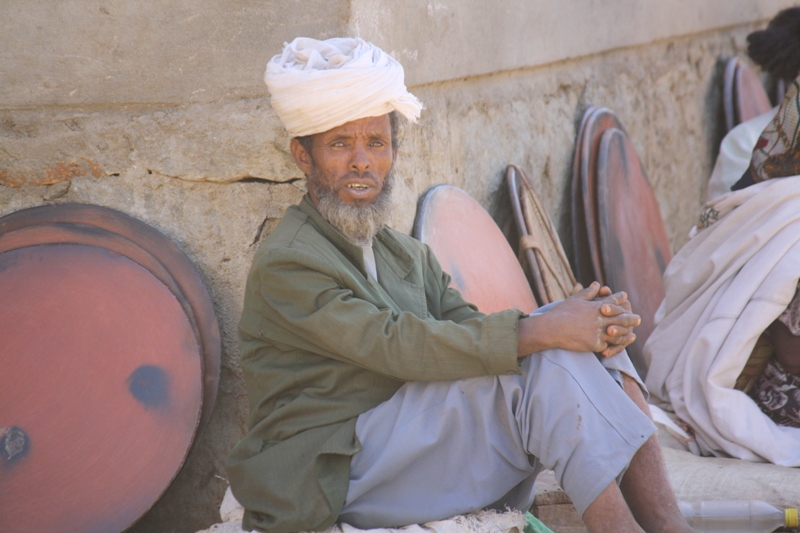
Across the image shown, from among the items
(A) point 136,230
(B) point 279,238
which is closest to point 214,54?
(A) point 136,230

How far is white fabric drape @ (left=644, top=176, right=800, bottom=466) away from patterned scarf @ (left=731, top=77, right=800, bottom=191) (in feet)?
0.20

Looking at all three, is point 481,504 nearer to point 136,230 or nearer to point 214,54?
point 136,230

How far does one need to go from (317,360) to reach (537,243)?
1.80 meters

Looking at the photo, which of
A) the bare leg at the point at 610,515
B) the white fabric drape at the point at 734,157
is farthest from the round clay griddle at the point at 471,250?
the white fabric drape at the point at 734,157

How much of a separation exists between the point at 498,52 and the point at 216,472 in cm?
214

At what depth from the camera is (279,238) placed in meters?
2.45

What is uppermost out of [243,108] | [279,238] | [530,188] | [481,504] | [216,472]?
[243,108]

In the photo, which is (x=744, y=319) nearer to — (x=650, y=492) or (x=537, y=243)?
(x=537, y=243)

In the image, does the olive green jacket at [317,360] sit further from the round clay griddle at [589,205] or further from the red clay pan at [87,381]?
the round clay griddle at [589,205]

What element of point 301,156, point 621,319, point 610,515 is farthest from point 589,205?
point 610,515

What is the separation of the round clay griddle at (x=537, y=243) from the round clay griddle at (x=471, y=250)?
0.25 feet

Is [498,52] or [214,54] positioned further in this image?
[498,52]

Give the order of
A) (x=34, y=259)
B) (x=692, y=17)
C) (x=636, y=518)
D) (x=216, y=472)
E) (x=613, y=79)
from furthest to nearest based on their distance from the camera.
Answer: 1. (x=692, y=17)
2. (x=613, y=79)
3. (x=216, y=472)
4. (x=34, y=259)
5. (x=636, y=518)

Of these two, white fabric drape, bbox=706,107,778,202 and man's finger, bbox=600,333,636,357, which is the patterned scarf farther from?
man's finger, bbox=600,333,636,357
